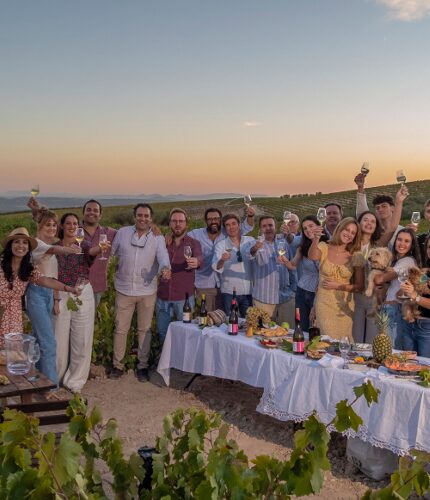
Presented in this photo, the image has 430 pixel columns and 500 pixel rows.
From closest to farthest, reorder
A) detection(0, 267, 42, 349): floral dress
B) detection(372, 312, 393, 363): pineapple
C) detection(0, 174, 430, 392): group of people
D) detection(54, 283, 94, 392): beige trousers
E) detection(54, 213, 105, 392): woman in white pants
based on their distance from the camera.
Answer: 1. detection(372, 312, 393, 363): pineapple
2. detection(0, 267, 42, 349): floral dress
3. detection(0, 174, 430, 392): group of people
4. detection(54, 213, 105, 392): woman in white pants
5. detection(54, 283, 94, 392): beige trousers

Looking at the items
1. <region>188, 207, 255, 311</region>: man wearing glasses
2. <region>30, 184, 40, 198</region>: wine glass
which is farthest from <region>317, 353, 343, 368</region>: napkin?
<region>30, 184, 40, 198</region>: wine glass

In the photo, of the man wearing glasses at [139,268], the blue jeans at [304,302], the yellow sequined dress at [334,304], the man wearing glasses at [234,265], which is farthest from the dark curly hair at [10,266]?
the blue jeans at [304,302]

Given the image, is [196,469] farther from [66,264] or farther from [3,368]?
[66,264]

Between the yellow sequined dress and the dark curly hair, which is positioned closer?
the dark curly hair

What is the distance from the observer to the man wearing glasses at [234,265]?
693 centimetres

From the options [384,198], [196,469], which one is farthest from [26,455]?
[384,198]

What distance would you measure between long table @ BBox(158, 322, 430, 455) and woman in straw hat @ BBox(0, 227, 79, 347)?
5.10 ft

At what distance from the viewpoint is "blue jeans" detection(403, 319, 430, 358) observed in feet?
17.1

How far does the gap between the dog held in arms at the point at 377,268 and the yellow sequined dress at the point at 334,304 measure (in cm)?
21

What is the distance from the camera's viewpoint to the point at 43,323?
592 cm

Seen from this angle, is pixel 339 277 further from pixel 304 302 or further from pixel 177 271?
pixel 177 271

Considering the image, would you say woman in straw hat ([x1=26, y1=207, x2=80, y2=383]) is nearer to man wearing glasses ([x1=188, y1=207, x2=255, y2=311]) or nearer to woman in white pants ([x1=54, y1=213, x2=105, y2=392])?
woman in white pants ([x1=54, y1=213, x2=105, y2=392])

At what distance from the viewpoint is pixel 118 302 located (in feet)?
22.8

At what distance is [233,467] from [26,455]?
1.96ft
